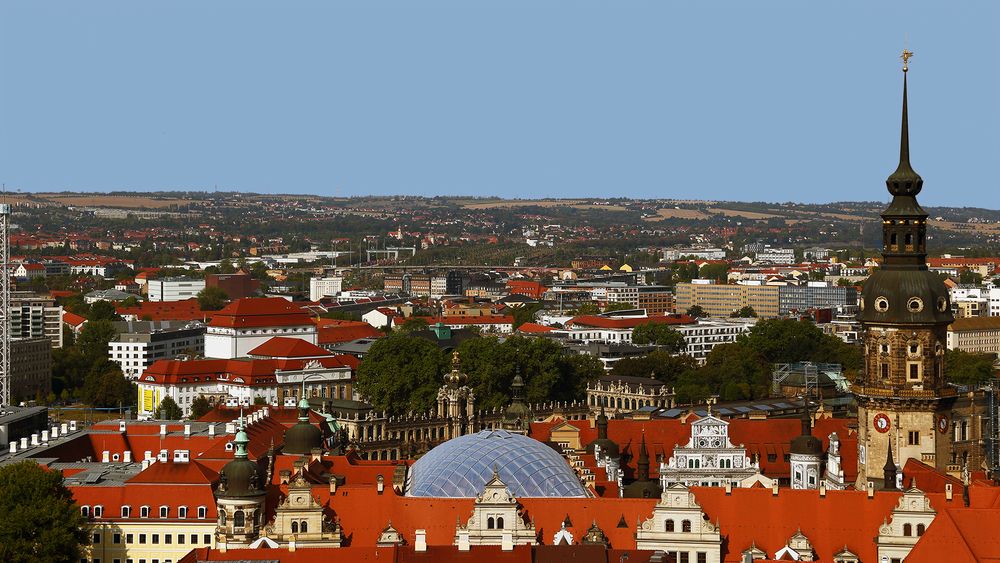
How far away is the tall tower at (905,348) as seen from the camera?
78.7 metres

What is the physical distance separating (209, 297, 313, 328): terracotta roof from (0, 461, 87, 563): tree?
108 metres

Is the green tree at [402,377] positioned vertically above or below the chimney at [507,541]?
below

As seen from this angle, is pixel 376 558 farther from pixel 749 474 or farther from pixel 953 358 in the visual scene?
pixel 953 358

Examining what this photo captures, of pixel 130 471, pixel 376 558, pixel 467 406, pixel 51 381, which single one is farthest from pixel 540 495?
pixel 51 381

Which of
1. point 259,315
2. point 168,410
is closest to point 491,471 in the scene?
point 168,410

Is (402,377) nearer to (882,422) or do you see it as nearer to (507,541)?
(882,422)

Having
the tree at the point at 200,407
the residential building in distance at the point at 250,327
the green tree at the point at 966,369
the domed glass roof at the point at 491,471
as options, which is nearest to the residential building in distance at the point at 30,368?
the residential building in distance at the point at 250,327

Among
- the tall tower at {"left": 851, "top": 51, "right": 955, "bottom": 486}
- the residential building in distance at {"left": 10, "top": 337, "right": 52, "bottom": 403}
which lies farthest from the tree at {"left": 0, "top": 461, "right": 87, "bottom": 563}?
the residential building in distance at {"left": 10, "top": 337, "right": 52, "bottom": 403}

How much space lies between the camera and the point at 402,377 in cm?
14588

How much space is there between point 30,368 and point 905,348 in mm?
112812

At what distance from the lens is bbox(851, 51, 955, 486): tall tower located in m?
78.7

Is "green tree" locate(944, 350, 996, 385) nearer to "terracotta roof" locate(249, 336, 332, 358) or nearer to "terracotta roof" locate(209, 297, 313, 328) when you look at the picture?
"terracotta roof" locate(249, 336, 332, 358)

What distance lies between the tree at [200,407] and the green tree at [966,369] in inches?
2093

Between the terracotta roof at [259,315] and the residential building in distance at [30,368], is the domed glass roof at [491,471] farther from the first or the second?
the terracotta roof at [259,315]
